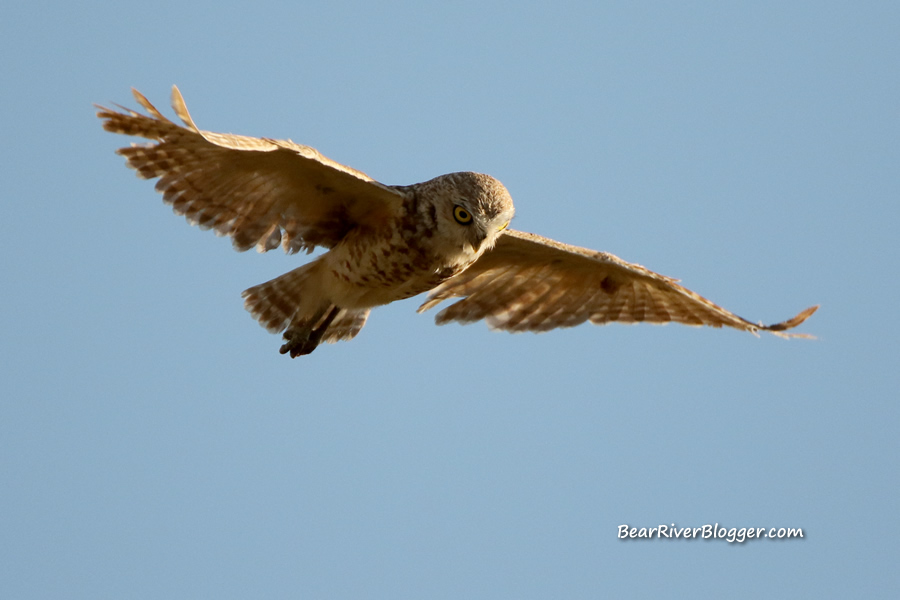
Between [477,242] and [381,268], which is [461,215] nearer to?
[477,242]

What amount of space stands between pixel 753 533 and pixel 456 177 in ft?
14.6

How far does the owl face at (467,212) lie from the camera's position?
8.27 m

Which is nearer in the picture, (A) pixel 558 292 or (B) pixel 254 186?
(B) pixel 254 186

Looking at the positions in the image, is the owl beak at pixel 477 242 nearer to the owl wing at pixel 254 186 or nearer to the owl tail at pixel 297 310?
the owl wing at pixel 254 186

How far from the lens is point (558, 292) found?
33.3ft

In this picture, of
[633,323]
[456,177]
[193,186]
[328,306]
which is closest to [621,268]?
[633,323]

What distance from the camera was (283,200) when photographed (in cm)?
891

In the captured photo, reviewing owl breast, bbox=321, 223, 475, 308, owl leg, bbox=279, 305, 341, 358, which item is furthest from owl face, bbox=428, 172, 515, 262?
owl leg, bbox=279, 305, 341, 358

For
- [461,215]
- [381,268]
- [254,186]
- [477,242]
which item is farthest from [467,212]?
[254,186]

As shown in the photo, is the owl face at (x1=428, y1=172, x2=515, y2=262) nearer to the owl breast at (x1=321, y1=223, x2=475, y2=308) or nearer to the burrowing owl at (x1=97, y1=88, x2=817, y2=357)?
the burrowing owl at (x1=97, y1=88, x2=817, y2=357)

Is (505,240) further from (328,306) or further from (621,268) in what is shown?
(328,306)

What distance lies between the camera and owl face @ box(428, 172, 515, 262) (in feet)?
27.1

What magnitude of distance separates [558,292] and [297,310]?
2317 mm

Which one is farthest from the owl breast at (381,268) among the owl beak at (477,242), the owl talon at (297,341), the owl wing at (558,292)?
the owl wing at (558,292)
